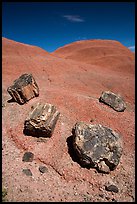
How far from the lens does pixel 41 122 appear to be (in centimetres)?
1022

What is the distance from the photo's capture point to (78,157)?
9.38m

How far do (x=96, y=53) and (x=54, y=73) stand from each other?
29.6 m

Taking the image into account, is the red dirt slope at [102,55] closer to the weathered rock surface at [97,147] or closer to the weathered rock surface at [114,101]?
the weathered rock surface at [114,101]

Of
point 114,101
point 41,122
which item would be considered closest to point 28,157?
point 41,122

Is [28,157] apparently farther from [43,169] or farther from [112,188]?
[112,188]

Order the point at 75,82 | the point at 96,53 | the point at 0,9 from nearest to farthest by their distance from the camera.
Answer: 1. the point at 0,9
2. the point at 75,82
3. the point at 96,53

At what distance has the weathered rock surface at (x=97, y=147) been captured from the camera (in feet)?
29.7

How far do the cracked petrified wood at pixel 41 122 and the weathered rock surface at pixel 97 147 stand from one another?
4.28 ft

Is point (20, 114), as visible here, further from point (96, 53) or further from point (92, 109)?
point (96, 53)

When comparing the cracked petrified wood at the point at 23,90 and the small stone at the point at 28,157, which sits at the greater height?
the cracked petrified wood at the point at 23,90

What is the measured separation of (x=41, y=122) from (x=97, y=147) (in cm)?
281

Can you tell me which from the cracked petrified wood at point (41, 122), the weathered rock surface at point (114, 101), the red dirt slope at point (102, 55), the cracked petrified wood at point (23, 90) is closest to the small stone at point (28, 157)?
the cracked petrified wood at point (41, 122)

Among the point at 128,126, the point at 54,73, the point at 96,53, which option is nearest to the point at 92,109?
the point at 128,126

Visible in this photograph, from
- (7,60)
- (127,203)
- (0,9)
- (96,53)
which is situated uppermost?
(0,9)
